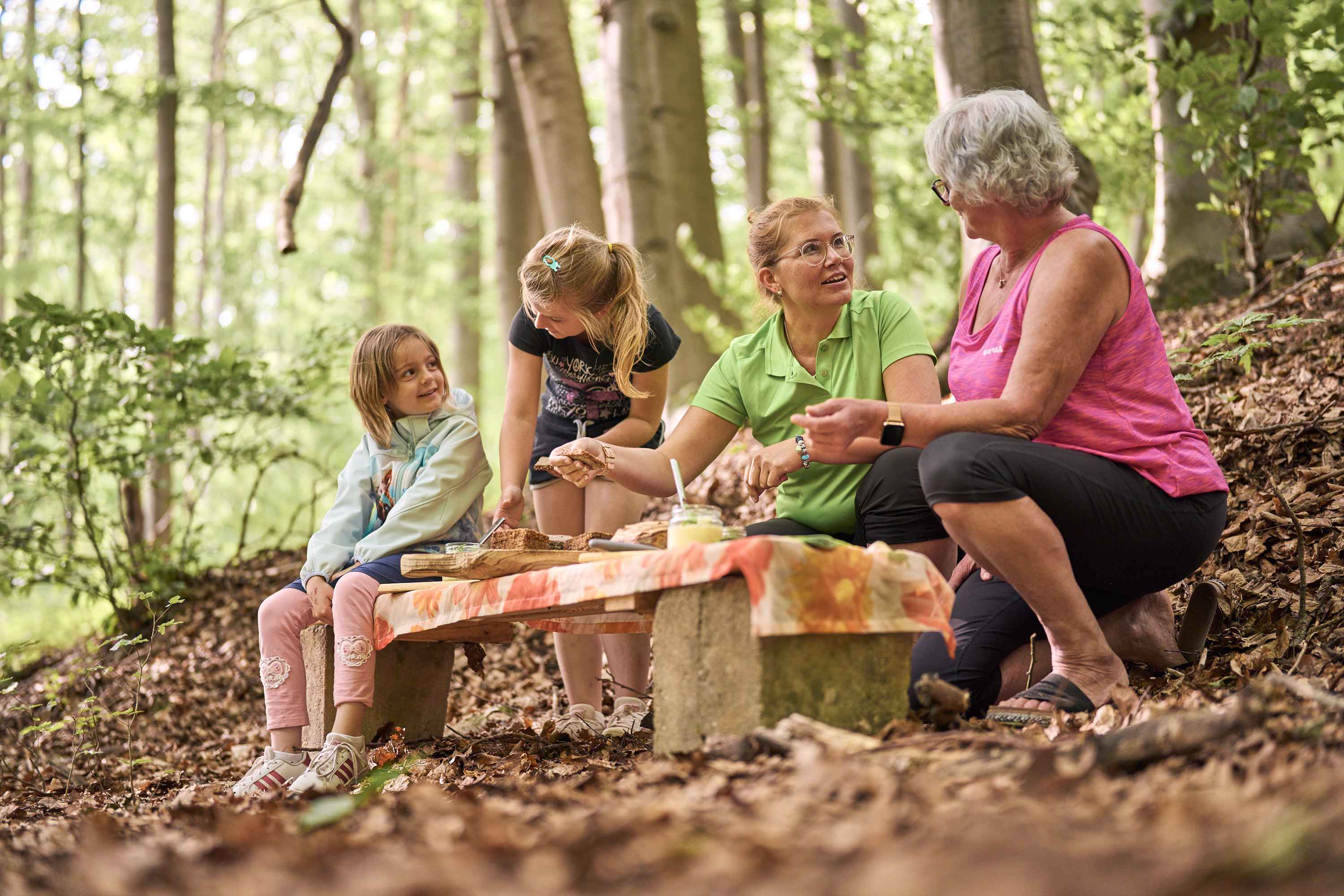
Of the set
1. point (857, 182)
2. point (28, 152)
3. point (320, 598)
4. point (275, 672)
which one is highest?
point (28, 152)

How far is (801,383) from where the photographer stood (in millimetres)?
3531

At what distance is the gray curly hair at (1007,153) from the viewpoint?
9.89ft

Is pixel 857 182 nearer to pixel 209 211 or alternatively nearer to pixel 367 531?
pixel 367 531

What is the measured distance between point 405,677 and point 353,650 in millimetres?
557

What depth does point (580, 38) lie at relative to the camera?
19.2 metres

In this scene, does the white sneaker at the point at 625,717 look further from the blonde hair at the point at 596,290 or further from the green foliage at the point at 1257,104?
the green foliage at the point at 1257,104

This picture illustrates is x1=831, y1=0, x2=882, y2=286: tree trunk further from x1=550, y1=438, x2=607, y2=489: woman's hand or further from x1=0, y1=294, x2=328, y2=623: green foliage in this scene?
x1=550, y1=438, x2=607, y2=489: woman's hand

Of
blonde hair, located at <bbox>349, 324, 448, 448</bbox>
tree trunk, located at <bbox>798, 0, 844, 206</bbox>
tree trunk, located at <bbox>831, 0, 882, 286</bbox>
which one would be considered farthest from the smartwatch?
tree trunk, located at <bbox>798, 0, 844, 206</bbox>

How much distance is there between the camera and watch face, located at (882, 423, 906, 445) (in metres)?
2.89

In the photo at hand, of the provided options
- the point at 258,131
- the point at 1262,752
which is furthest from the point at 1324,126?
the point at 258,131

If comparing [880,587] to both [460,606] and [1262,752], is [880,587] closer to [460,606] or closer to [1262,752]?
[1262,752]

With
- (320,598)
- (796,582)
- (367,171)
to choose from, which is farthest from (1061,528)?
(367,171)

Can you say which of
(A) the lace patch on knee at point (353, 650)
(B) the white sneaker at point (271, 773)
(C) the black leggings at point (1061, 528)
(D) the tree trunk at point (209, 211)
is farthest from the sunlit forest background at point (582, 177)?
(C) the black leggings at point (1061, 528)

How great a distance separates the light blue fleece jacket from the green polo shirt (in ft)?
3.08
